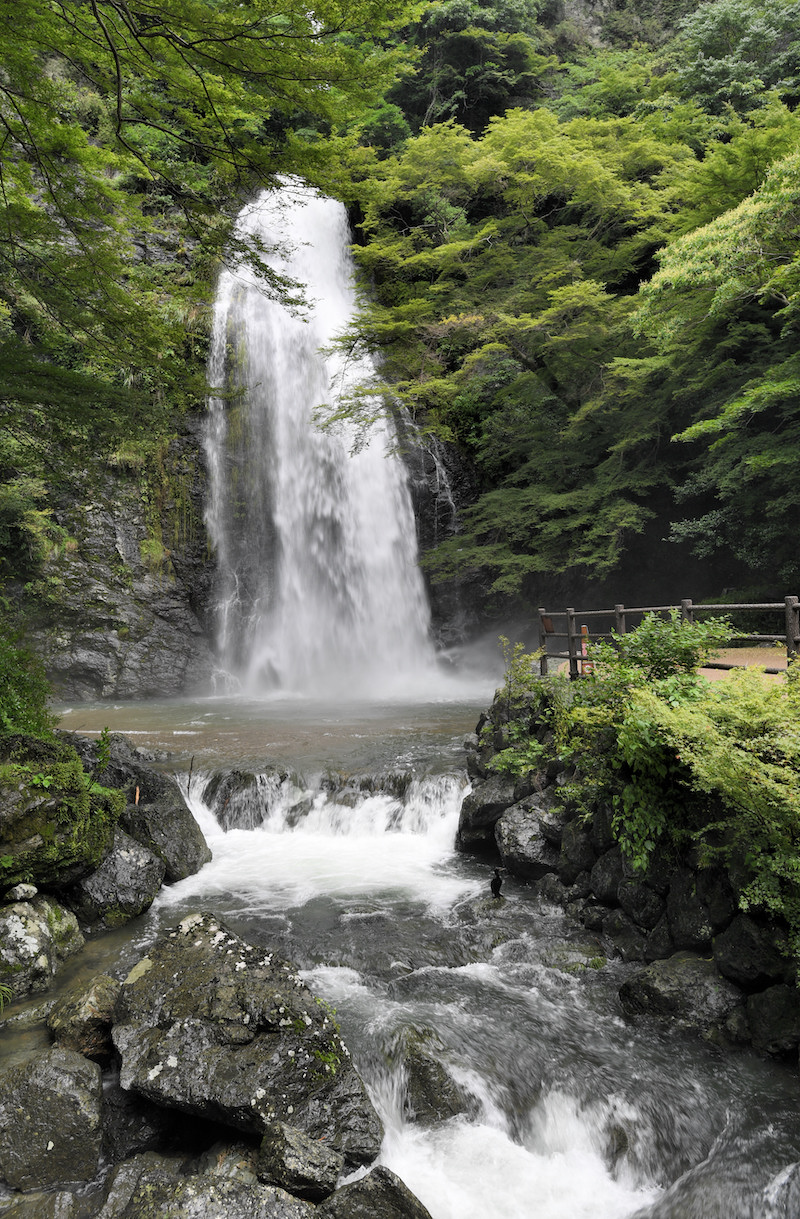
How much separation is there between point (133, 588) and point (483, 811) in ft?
41.2

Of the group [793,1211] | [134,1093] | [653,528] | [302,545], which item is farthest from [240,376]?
[793,1211]

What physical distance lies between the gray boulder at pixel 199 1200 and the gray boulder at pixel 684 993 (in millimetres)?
2570

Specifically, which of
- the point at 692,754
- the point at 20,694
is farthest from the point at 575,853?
the point at 20,694

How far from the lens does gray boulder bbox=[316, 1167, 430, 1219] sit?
3.04 meters

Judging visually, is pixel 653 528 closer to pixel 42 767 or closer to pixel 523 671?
pixel 523 671

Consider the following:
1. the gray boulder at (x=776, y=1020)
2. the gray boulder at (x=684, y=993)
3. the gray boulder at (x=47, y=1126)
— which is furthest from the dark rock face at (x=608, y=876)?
the gray boulder at (x=47, y=1126)

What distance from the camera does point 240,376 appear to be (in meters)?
17.9

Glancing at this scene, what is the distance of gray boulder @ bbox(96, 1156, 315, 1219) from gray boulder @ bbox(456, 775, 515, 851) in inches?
176

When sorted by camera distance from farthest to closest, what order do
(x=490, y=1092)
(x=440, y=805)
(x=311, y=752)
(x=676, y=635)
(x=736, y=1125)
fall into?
(x=311, y=752), (x=440, y=805), (x=676, y=635), (x=490, y=1092), (x=736, y=1125)

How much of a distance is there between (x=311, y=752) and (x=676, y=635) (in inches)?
232

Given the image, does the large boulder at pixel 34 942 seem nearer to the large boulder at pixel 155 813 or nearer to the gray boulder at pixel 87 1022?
the gray boulder at pixel 87 1022

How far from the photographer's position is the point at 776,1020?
13.6 feet

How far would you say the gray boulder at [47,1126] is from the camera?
3436 mm

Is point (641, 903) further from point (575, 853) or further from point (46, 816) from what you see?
point (46, 816)
